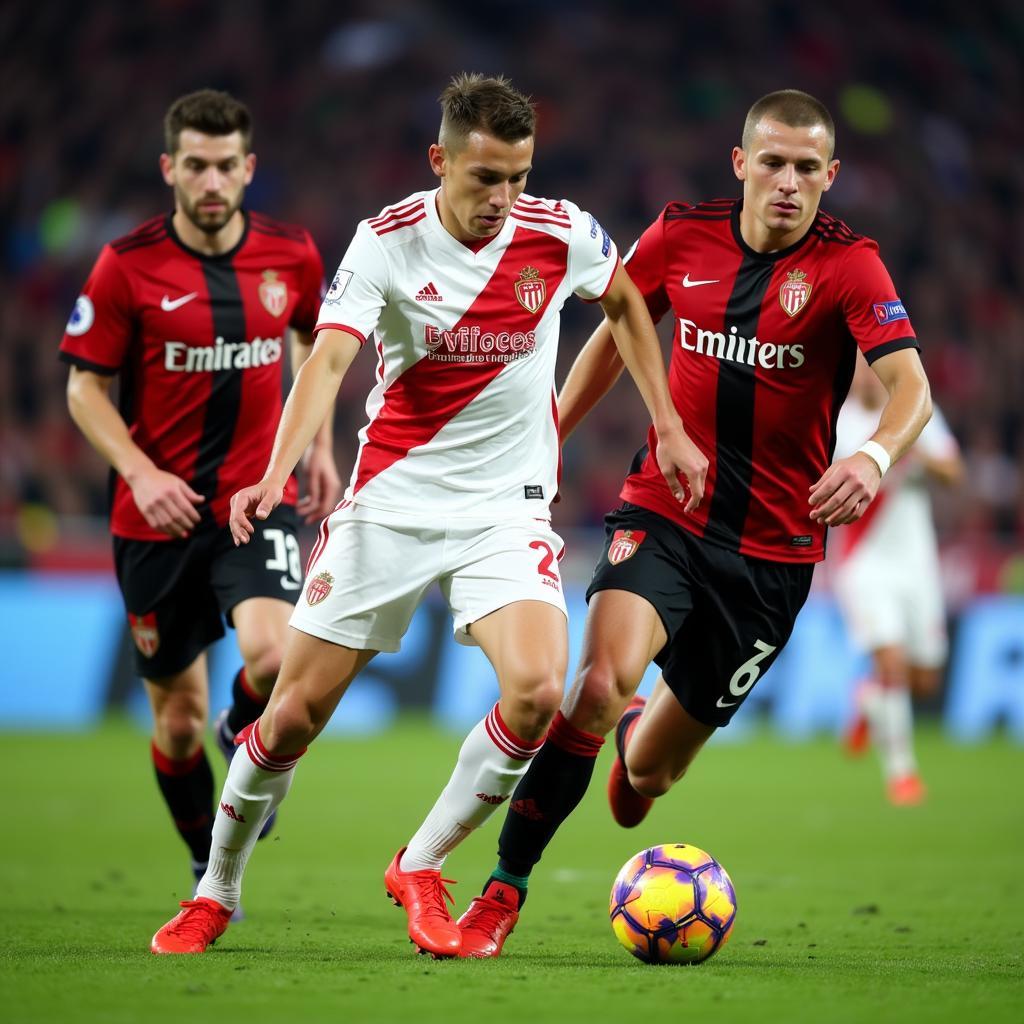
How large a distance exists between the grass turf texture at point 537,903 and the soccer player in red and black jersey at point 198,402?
0.80 m

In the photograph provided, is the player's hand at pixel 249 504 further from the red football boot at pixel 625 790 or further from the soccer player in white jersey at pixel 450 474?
the red football boot at pixel 625 790

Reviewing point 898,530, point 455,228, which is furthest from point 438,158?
point 898,530

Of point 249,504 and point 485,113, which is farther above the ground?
point 485,113

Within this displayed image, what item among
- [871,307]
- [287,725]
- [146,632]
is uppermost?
[871,307]

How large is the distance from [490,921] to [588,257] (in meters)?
2.04

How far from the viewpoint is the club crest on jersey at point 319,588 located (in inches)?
193

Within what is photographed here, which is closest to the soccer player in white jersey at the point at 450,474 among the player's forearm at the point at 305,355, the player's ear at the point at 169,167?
the player's forearm at the point at 305,355

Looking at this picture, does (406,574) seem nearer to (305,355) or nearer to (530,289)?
(530,289)

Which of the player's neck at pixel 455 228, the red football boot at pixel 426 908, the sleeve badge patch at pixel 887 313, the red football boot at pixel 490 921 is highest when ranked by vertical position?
the player's neck at pixel 455 228

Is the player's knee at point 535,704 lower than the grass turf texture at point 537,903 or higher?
higher

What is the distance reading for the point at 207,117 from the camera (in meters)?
5.94

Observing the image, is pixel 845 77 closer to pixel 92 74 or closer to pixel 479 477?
pixel 92 74

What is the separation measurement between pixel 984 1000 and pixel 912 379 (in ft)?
5.89

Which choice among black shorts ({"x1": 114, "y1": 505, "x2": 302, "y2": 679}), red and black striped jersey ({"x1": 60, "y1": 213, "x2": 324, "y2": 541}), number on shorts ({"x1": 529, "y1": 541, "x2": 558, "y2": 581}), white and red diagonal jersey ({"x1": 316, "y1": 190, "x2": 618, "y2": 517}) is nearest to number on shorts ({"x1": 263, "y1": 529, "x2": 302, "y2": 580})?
black shorts ({"x1": 114, "y1": 505, "x2": 302, "y2": 679})
